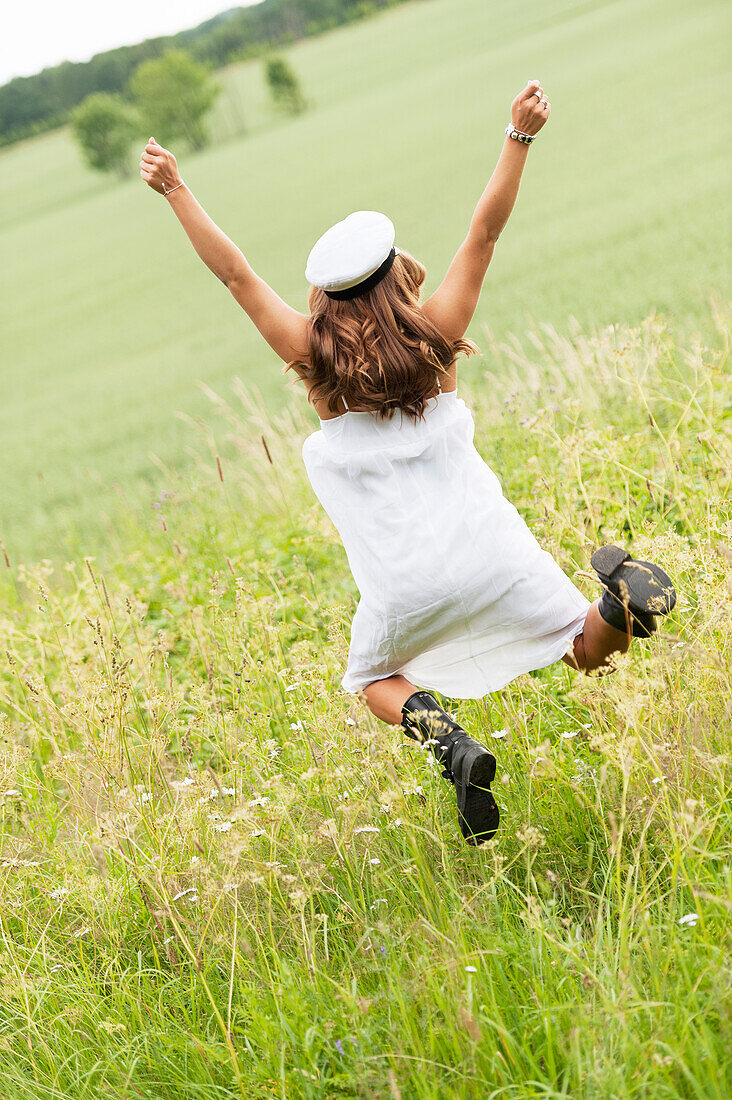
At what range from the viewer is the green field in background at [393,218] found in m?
12.3

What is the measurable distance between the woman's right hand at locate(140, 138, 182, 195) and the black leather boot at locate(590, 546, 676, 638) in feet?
5.29

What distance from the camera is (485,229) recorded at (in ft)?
7.97

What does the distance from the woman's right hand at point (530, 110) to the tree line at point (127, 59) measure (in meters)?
83.9

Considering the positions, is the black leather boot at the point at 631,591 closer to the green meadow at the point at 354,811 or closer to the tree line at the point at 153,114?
the green meadow at the point at 354,811

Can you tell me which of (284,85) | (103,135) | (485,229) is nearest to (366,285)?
(485,229)

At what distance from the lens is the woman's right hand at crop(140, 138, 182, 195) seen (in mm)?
2641

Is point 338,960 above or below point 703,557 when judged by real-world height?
below

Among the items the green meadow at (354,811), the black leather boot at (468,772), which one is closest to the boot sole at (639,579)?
the green meadow at (354,811)

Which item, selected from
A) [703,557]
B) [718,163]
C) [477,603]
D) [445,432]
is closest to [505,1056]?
[477,603]

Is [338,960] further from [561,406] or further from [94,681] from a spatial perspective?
[561,406]

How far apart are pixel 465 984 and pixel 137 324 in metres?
24.7

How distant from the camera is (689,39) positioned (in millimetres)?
26359

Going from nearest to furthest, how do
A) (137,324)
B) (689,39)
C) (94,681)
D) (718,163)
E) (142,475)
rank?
1. (94,681)
2. (142,475)
3. (718,163)
4. (137,324)
5. (689,39)

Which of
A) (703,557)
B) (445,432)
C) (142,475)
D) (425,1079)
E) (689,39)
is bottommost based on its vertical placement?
(142,475)
